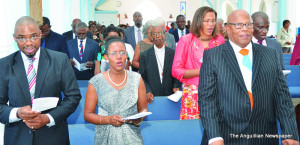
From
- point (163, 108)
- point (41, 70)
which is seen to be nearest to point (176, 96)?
point (163, 108)

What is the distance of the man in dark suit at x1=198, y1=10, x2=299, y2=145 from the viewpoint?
222 cm

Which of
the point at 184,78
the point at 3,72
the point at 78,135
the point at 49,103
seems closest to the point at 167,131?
the point at 184,78

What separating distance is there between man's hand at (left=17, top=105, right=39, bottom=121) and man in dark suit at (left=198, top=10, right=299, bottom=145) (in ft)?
3.80

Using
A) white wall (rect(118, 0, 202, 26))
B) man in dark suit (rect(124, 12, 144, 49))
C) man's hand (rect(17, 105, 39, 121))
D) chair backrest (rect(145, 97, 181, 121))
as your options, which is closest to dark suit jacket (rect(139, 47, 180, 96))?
chair backrest (rect(145, 97, 181, 121))

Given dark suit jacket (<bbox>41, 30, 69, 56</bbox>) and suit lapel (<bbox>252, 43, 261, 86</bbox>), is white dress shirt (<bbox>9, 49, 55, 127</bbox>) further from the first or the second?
dark suit jacket (<bbox>41, 30, 69, 56</bbox>)

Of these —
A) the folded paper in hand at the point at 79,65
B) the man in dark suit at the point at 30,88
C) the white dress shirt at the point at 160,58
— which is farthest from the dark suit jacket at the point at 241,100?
the folded paper in hand at the point at 79,65

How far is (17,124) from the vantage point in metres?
2.44

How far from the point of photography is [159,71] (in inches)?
168

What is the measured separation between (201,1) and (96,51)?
27418 millimetres

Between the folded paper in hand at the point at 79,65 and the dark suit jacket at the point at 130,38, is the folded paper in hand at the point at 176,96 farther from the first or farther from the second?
the dark suit jacket at the point at 130,38

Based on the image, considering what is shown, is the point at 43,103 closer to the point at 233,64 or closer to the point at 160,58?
the point at 233,64

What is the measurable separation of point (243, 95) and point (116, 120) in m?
0.93

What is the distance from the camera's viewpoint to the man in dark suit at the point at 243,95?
7.27 ft

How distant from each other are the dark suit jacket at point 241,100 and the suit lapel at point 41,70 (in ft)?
3.76
